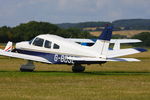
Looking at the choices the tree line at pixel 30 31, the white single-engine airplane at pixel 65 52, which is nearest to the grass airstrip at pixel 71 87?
the white single-engine airplane at pixel 65 52

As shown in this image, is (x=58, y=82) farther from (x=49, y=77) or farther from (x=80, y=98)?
(x=80, y=98)

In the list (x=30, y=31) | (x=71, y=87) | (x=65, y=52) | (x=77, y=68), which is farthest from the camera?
(x=30, y=31)

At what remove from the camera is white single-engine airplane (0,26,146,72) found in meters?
24.3

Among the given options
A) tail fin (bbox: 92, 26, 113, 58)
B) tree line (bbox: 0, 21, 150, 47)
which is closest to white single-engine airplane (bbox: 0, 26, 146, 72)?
tail fin (bbox: 92, 26, 113, 58)

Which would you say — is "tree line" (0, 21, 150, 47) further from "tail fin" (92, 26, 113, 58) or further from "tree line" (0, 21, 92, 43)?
"tail fin" (92, 26, 113, 58)

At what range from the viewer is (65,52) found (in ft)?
81.4

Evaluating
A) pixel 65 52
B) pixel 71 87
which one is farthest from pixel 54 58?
pixel 71 87

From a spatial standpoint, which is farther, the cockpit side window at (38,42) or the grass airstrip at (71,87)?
the cockpit side window at (38,42)

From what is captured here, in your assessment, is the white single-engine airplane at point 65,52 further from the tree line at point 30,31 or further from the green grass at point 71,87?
the tree line at point 30,31

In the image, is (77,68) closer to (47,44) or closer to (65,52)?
(65,52)

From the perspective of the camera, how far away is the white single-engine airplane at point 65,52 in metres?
24.3

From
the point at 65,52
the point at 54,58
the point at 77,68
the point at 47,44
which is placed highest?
the point at 47,44

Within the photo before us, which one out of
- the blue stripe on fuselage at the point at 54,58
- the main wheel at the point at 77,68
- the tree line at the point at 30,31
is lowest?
the tree line at the point at 30,31

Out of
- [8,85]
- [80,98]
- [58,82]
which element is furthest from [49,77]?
Answer: [80,98]
